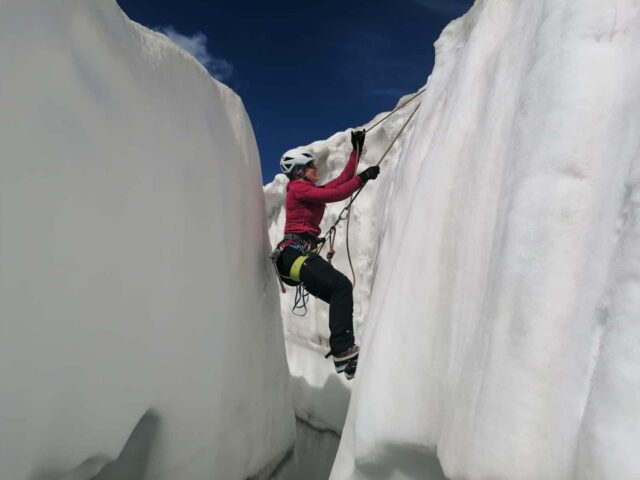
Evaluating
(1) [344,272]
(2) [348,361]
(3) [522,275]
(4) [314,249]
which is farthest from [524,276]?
(1) [344,272]

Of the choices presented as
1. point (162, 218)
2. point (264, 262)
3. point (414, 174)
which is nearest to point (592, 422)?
point (414, 174)

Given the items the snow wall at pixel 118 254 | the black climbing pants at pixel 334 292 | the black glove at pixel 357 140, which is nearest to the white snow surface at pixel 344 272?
the black glove at pixel 357 140

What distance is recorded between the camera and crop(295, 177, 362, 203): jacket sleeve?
2.70 metres

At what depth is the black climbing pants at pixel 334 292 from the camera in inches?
101

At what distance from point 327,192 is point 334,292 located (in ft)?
1.86

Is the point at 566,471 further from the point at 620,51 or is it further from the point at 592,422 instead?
the point at 620,51

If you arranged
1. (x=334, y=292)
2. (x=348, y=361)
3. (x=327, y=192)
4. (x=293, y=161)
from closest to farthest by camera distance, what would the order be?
1. (x=348, y=361)
2. (x=334, y=292)
3. (x=327, y=192)
4. (x=293, y=161)

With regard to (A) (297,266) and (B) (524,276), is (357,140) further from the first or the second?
(B) (524,276)

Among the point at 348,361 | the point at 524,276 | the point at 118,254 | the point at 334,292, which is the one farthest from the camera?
the point at 334,292

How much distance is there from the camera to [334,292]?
2641 millimetres

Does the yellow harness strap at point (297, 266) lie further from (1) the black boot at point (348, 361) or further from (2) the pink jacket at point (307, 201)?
(1) the black boot at point (348, 361)

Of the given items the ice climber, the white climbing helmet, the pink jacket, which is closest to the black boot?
the ice climber

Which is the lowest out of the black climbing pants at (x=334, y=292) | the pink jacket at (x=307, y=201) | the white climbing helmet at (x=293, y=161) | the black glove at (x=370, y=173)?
the black climbing pants at (x=334, y=292)

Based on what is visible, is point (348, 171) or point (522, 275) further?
point (348, 171)
